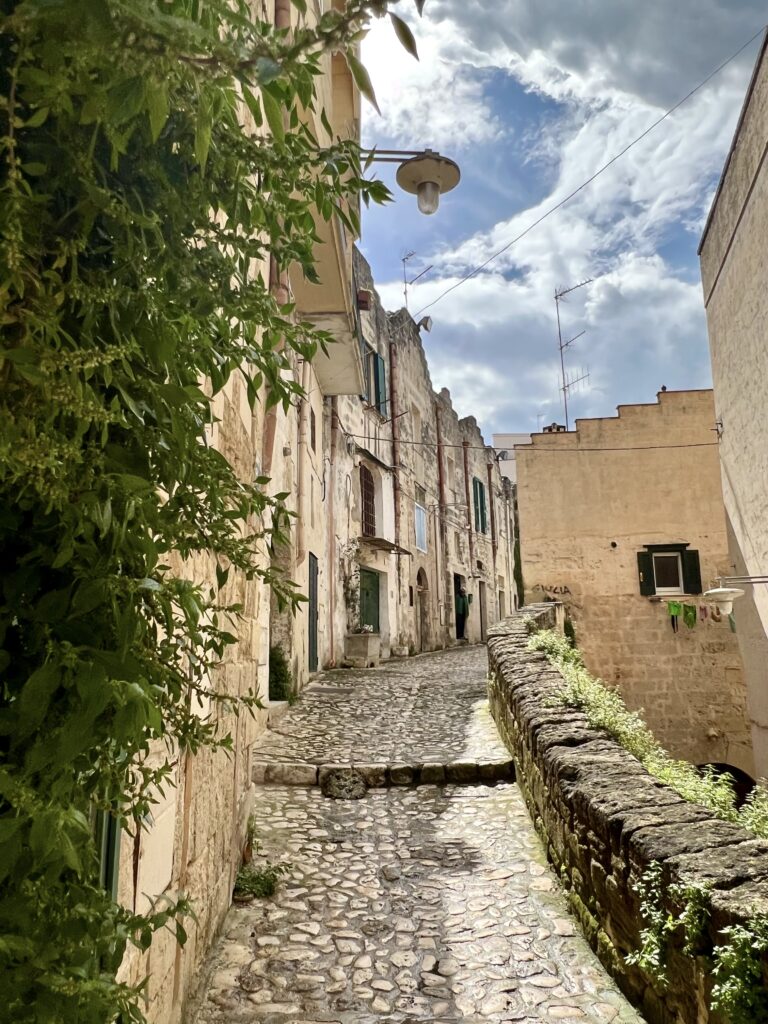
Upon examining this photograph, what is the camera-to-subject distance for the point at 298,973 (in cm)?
326

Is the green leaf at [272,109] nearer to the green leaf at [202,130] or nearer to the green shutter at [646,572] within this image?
the green leaf at [202,130]

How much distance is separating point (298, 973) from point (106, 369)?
3.30 metres

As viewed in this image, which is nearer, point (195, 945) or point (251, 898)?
point (195, 945)

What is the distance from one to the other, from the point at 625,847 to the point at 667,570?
12179 millimetres

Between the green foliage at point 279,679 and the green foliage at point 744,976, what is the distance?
7431 mm

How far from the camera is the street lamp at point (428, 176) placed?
6246 mm

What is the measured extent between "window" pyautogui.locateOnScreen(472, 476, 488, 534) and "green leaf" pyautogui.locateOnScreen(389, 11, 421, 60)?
82.7ft

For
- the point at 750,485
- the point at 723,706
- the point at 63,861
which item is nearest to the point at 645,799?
the point at 63,861

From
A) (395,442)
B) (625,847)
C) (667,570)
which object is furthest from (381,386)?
(625,847)

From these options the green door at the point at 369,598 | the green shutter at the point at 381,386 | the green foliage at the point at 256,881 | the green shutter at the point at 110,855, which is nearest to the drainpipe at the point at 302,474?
the green door at the point at 369,598

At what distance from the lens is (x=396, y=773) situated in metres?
6.00

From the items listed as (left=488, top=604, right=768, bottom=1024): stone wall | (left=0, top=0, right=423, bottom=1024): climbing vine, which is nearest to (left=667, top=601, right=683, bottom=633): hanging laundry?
(left=488, top=604, right=768, bottom=1024): stone wall

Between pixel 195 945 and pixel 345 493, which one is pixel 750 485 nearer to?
pixel 345 493

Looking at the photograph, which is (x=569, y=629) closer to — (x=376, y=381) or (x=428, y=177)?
(x=376, y=381)
